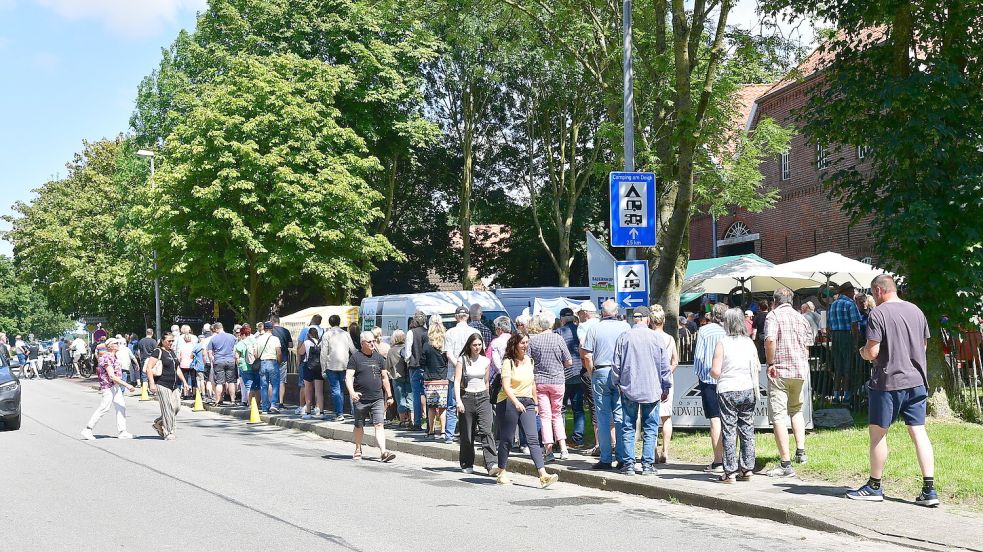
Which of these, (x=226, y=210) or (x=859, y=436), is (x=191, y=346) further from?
(x=859, y=436)

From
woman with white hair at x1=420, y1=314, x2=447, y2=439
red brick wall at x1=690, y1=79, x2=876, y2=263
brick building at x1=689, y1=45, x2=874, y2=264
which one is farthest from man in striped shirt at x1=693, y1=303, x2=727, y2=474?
brick building at x1=689, y1=45, x2=874, y2=264

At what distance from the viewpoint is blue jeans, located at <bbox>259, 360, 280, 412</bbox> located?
2027 centimetres

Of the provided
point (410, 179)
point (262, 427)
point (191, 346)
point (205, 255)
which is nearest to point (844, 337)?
point (262, 427)

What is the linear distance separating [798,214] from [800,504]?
25539 mm

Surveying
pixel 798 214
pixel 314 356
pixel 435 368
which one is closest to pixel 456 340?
pixel 435 368

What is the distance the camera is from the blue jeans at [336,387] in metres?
17.9

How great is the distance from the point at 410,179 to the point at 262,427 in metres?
24.8

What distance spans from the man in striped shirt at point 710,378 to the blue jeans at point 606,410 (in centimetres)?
98

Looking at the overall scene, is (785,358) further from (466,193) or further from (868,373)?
(466,193)

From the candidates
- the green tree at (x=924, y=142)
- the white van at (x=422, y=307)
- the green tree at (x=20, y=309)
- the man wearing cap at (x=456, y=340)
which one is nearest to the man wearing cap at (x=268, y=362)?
the white van at (x=422, y=307)

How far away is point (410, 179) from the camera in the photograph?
140 feet

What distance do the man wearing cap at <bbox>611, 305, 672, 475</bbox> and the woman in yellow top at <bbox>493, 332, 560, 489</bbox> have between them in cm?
95

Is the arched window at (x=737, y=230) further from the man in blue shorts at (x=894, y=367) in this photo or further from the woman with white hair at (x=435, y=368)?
the man in blue shorts at (x=894, y=367)

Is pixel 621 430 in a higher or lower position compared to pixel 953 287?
lower
